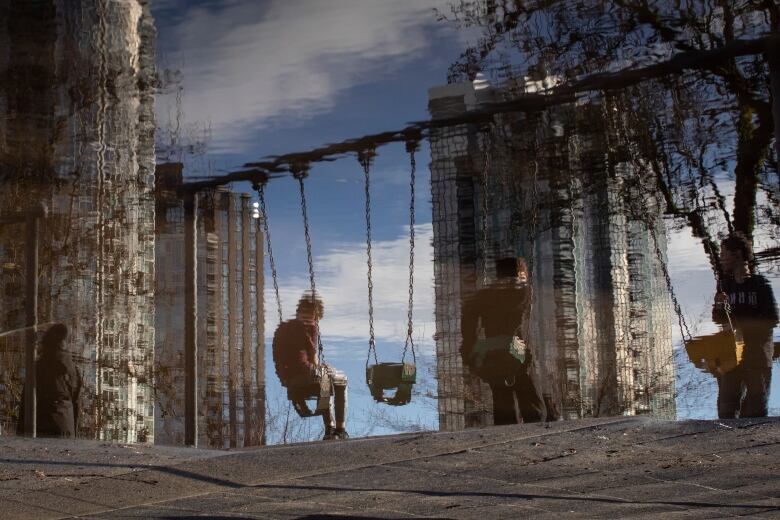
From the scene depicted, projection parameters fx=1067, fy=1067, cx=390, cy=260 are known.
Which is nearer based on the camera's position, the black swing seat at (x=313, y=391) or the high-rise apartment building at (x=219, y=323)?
the black swing seat at (x=313, y=391)

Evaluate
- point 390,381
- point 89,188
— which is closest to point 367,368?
point 390,381

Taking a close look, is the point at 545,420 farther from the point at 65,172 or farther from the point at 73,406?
the point at 65,172

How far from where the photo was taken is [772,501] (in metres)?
4.23

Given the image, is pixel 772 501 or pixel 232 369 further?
pixel 232 369

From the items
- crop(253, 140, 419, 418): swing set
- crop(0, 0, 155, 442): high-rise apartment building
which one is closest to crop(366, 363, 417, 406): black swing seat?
crop(253, 140, 419, 418): swing set

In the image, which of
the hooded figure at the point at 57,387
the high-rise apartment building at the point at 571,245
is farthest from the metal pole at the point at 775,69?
the hooded figure at the point at 57,387

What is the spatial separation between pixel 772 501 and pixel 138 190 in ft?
31.2

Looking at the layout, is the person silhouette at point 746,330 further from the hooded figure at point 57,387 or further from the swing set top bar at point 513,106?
the hooded figure at point 57,387

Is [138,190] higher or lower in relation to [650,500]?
higher

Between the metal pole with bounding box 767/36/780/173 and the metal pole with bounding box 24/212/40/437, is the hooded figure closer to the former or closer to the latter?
the metal pole with bounding box 24/212/40/437

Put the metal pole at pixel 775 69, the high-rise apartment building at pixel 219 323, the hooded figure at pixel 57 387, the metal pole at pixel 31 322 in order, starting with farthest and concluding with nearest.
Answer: the high-rise apartment building at pixel 219 323, the metal pole at pixel 31 322, the hooded figure at pixel 57 387, the metal pole at pixel 775 69

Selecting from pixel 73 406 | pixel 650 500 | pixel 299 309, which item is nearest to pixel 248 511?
pixel 650 500

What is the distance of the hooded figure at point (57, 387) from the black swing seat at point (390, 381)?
238 centimetres

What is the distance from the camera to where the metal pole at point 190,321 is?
735 cm
